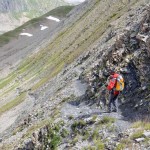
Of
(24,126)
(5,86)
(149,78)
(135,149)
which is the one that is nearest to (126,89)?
(149,78)

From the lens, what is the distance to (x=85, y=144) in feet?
85.3

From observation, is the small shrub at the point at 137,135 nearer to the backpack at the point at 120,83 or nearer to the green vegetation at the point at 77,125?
the backpack at the point at 120,83

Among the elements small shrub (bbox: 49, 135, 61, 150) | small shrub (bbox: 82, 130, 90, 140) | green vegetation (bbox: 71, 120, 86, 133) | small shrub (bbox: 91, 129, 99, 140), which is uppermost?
small shrub (bbox: 91, 129, 99, 140)

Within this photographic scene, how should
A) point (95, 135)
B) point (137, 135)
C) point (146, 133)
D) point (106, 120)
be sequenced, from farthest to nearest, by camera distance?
point (106, 120)
point (95, 135)
point (137, 135)
point (146, 133)

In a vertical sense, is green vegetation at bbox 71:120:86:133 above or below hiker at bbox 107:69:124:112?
below

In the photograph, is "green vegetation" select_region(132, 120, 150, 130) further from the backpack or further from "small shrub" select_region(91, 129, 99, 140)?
the backpack

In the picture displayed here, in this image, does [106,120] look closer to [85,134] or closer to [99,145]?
→ [85,134]

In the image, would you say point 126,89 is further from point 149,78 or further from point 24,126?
point 24,126

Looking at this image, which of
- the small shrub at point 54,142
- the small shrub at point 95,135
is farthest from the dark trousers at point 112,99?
the small shrub at point 54,142

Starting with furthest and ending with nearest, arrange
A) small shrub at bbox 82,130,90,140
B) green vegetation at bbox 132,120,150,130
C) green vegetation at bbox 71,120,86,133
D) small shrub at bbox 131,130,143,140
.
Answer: green vegetation at bbox 71,120,86,133, small shrub at bbox 82,130,90,140, green vegetation at bbox 132,120,150,130, small shrub at bbox 131,130,143,140

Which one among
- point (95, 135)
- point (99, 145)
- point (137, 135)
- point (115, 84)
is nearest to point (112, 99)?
point (115, 84)

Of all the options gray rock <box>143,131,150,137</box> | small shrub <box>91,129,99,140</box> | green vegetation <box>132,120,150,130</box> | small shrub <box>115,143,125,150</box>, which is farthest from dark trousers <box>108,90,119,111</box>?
gray rock <box>143,131,150,137</box>

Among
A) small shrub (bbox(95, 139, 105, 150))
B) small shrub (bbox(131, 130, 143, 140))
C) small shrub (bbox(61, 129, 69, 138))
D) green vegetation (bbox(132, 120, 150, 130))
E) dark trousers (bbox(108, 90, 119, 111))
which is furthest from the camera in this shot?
small shrub (bbox(61, 129, 69, 138))

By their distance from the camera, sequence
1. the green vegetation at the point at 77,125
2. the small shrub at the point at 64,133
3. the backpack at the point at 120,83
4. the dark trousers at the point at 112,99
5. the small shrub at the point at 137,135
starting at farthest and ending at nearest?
1. the small shrub at the point at 64,133
2. the green vegetation at the point at 77,125
3. the dark trousers at the point at 112,99
4. the backpack at the point at 120,83
5. the small shrub at the point at 137,135
